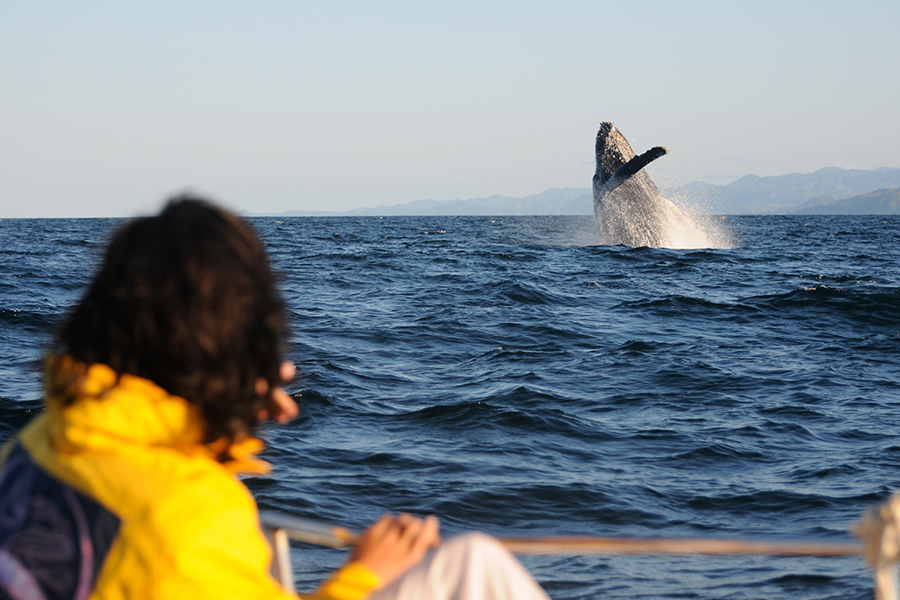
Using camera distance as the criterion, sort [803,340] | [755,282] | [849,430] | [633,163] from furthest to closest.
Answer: [633,163]
[755,282]
[803,340]
[849,430]

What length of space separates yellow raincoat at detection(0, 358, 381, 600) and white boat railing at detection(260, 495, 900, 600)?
1.77 ft

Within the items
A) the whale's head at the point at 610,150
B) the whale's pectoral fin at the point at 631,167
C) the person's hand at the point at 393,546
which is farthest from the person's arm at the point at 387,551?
the whale's head at the point at 610,150

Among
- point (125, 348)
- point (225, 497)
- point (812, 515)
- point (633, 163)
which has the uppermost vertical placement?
point (633, 163)

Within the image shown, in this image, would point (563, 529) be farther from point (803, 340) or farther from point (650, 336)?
point (803, 340)

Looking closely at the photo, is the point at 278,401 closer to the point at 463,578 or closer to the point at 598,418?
the point at 463,578

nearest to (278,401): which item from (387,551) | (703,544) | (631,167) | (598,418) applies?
(387,551)

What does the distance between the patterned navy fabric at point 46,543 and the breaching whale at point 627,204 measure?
26.1 metres

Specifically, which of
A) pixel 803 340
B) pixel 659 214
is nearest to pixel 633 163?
pixel 659 214

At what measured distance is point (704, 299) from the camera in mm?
17516

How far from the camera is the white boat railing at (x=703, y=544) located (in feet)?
6.12

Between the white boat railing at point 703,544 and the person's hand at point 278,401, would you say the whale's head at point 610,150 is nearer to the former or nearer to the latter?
the white boat railing at point 703,544

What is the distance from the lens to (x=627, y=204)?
3048 centimetres

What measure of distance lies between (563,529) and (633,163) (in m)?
22.3

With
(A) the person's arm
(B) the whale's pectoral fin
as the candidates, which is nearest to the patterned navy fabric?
(A) the person's arm
